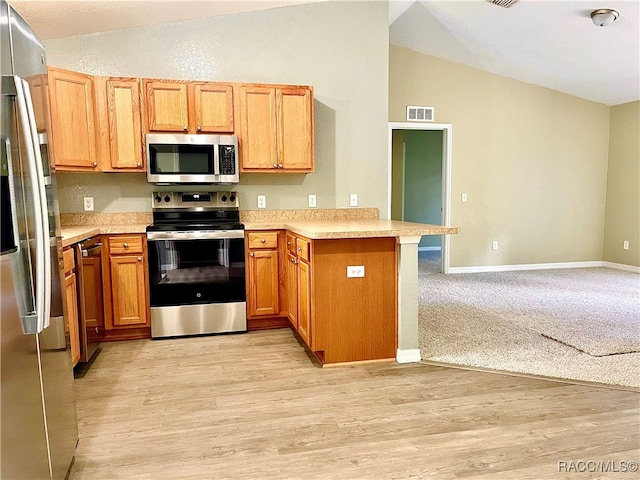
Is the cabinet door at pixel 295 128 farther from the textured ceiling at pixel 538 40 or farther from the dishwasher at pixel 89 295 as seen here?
the textured ceiling at pixel 538 40

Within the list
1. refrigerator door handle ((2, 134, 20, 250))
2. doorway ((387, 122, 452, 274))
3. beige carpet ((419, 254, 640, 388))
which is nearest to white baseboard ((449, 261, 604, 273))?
beige carpet ((419, 254, 640, 388))

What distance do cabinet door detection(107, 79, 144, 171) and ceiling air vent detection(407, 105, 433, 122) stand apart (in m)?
3.53

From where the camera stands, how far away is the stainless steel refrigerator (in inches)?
50.3

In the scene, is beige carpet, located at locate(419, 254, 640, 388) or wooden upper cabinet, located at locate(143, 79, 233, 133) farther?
wooden upper cabinet, located at locate(143, 79, 233, 133)

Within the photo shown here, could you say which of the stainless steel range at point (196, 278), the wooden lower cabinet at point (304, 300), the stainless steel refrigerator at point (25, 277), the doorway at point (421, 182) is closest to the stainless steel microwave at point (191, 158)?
the stainless steel range at point (196, 278)

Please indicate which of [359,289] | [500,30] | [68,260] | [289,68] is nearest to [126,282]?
Answer: [68,260]

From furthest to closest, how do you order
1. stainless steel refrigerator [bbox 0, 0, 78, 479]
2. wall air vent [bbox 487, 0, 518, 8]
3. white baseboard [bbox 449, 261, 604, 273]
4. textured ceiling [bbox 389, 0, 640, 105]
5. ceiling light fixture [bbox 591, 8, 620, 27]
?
white baseboard [bbox 449, 261, 604, 273] < textured ceiling [bbox 389, 0, 640, 105] < wall air vent [bbox 487, 0, 518, 8] < ceiling light fixture [bbox 591, 8, 620, 27] < stainless steel refrigerator [bbox 0, 0, 78, 479]

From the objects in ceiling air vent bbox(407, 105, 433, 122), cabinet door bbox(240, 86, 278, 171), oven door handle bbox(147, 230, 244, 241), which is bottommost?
oven door handle bbox(147, 230, 244, 241)

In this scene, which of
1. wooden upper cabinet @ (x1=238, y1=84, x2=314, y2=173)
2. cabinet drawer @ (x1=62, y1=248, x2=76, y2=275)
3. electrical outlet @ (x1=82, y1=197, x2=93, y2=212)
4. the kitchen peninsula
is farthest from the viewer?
electrical outlet @ (x1=82, y1=197, x2=93, y2=212)

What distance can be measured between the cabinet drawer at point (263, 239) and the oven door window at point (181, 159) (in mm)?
648

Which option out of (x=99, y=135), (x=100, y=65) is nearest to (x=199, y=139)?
(x=99, y=135)

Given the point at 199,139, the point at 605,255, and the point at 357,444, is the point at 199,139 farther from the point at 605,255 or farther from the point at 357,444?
the point at 605,255

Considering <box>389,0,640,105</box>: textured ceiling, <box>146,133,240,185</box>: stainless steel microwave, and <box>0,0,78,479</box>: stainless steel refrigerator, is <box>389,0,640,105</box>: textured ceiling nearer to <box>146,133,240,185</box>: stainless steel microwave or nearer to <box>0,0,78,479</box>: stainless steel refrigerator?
<box>146,133,240,185</box>: stainless steel microwave

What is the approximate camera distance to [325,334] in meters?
2.93
